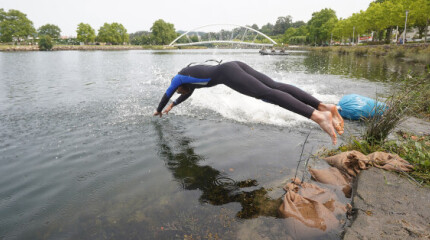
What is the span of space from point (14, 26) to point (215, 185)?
110166 millimetres

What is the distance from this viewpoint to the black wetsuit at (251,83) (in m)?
3.28

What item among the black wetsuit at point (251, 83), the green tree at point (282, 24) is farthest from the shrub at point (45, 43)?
the green tree at point (282, 24)

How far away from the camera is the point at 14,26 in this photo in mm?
82500

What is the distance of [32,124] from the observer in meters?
5.78

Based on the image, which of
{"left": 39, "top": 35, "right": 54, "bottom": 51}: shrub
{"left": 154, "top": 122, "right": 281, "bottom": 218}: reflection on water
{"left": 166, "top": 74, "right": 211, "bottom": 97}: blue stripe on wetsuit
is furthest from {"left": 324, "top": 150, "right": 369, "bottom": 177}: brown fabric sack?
{"left": 39, "top": 35, "right": 54, "bottom": 51}: shrub

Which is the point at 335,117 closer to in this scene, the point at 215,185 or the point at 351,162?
the point at 351,162

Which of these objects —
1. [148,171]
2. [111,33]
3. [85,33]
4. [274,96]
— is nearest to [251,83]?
[274,96]

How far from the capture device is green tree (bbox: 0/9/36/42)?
81250 millimetres

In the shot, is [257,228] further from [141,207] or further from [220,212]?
[141,207]

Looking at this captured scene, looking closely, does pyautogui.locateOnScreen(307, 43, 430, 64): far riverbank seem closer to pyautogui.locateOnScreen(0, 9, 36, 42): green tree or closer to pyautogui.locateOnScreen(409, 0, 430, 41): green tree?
pyautogui.locateOnScreen(409, 0, 430, 41): green tree

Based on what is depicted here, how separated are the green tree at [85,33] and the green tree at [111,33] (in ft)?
14.7

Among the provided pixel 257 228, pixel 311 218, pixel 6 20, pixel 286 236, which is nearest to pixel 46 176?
pixel 257 228

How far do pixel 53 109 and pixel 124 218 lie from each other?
6.06m

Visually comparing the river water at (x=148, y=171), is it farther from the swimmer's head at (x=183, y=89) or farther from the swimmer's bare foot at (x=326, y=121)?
the swimmer's head at (x=183, y=89)
